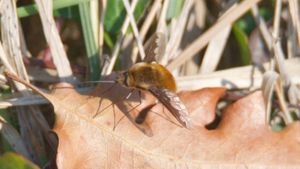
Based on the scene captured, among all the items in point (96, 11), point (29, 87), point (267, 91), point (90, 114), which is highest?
point (96, 11)

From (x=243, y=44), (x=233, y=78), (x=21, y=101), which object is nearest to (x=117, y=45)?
(x=21, y=101)

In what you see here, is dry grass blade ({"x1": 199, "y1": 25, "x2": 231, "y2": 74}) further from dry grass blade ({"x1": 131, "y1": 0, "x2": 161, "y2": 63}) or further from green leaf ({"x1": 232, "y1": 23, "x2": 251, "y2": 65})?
dry grass blade ({"x1": 131, "y1": 0, "x2": 161, "y2": 63})

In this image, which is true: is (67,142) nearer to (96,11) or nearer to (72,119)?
A: (72,119)

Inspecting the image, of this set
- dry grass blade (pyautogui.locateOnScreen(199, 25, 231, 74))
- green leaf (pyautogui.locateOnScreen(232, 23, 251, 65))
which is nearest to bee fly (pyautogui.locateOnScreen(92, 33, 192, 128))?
dry grass blade (pyautogui.locateOnScreen(199, 25, 231, 74))

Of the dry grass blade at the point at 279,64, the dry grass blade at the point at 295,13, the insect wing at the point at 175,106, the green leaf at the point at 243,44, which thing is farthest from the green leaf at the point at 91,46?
the dry grass blade at the point at 295,13

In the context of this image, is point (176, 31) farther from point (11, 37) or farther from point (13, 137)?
point (13, 137)

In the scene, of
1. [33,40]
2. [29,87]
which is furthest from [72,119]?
[33,40]
